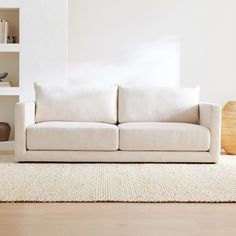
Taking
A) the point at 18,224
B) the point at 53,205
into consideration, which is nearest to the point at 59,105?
the point at 53,205

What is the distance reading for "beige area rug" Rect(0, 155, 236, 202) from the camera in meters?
2.99

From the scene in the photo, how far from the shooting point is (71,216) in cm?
253

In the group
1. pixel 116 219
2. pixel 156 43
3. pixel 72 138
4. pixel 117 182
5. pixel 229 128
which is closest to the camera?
pixel 116 219

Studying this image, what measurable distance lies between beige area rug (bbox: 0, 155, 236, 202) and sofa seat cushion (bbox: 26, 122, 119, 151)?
0.20 m

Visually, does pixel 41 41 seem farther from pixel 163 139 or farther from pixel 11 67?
pixel 163 139

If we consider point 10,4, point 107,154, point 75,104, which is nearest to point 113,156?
point 107,154

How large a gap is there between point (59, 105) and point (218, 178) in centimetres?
201

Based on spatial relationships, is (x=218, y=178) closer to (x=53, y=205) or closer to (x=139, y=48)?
(x=53, y=205)

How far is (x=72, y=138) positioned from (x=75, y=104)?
66cm

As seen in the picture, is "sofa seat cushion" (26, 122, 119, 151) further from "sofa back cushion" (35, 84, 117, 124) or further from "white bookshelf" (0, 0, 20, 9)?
"white bookshelf" (0, 0, 20, 9)

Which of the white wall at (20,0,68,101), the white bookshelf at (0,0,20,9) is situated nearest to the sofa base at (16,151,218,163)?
the white wall at (20,0,68,101)

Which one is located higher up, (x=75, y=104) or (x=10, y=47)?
(x=10, y=47)

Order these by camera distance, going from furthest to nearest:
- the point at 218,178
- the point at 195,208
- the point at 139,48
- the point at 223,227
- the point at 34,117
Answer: the point at 139,48 → the point at 34,117 → the point at 218,178 → the point at 195,208 → the point at 223,227

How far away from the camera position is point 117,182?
11.5ft
